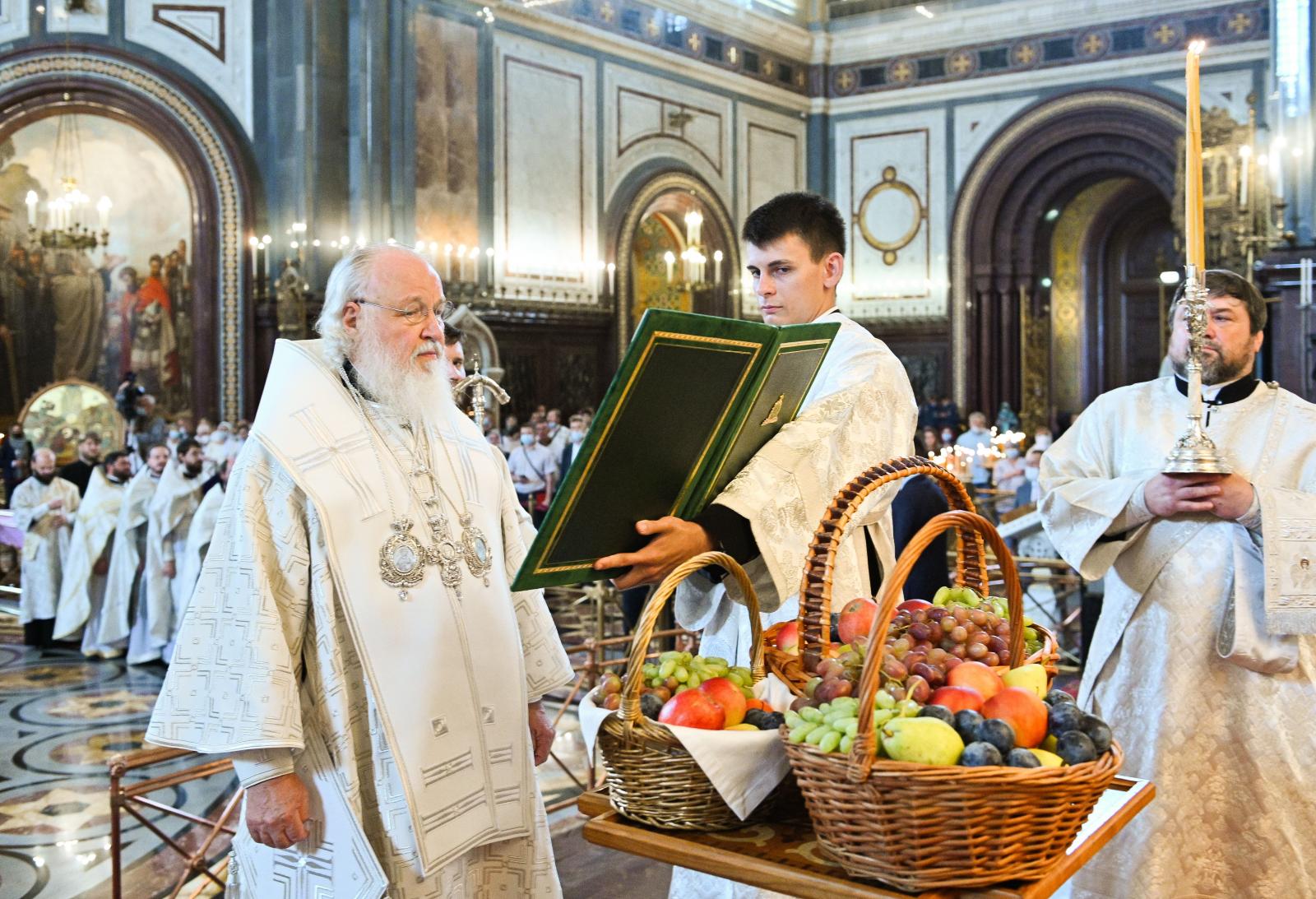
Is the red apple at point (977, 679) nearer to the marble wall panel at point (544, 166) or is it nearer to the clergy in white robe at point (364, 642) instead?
the clergy in white robe at point (364, 642)

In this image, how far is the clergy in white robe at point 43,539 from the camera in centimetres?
945

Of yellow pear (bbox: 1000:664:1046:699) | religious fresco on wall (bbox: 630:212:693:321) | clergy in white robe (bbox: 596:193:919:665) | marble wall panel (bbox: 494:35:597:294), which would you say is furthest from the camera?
religious fresco on wall (bbox: 630:212:693:321)

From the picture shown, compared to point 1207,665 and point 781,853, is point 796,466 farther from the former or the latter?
point 1207,665

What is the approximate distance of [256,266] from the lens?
14.0m

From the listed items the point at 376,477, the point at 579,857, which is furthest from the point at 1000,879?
the point at 579,857

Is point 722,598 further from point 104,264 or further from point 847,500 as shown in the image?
point 104,264

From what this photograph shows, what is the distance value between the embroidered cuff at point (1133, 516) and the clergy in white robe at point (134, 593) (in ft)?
23.5

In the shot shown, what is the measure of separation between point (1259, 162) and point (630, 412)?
14.3 m

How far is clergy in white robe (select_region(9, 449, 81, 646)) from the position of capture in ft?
31.0

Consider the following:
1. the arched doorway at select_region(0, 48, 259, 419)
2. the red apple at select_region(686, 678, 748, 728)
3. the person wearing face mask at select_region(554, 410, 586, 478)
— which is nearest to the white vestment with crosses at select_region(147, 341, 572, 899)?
the red apple at select_region(686, 678, 748, 728)

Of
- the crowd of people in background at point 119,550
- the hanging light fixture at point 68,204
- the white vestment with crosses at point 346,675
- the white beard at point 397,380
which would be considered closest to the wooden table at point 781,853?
the white vestment with crosses at point 346,675

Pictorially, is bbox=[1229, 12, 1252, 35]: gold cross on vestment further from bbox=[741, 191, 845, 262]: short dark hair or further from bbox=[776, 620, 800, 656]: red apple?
bbox=[776, 620, 800, 656]: red apple

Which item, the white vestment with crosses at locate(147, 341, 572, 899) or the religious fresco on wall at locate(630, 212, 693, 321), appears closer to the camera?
the white vestment with crosses at locate(147, 341, 572, 899)

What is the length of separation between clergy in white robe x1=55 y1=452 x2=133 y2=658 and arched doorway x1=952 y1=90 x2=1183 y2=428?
44.8 ft
